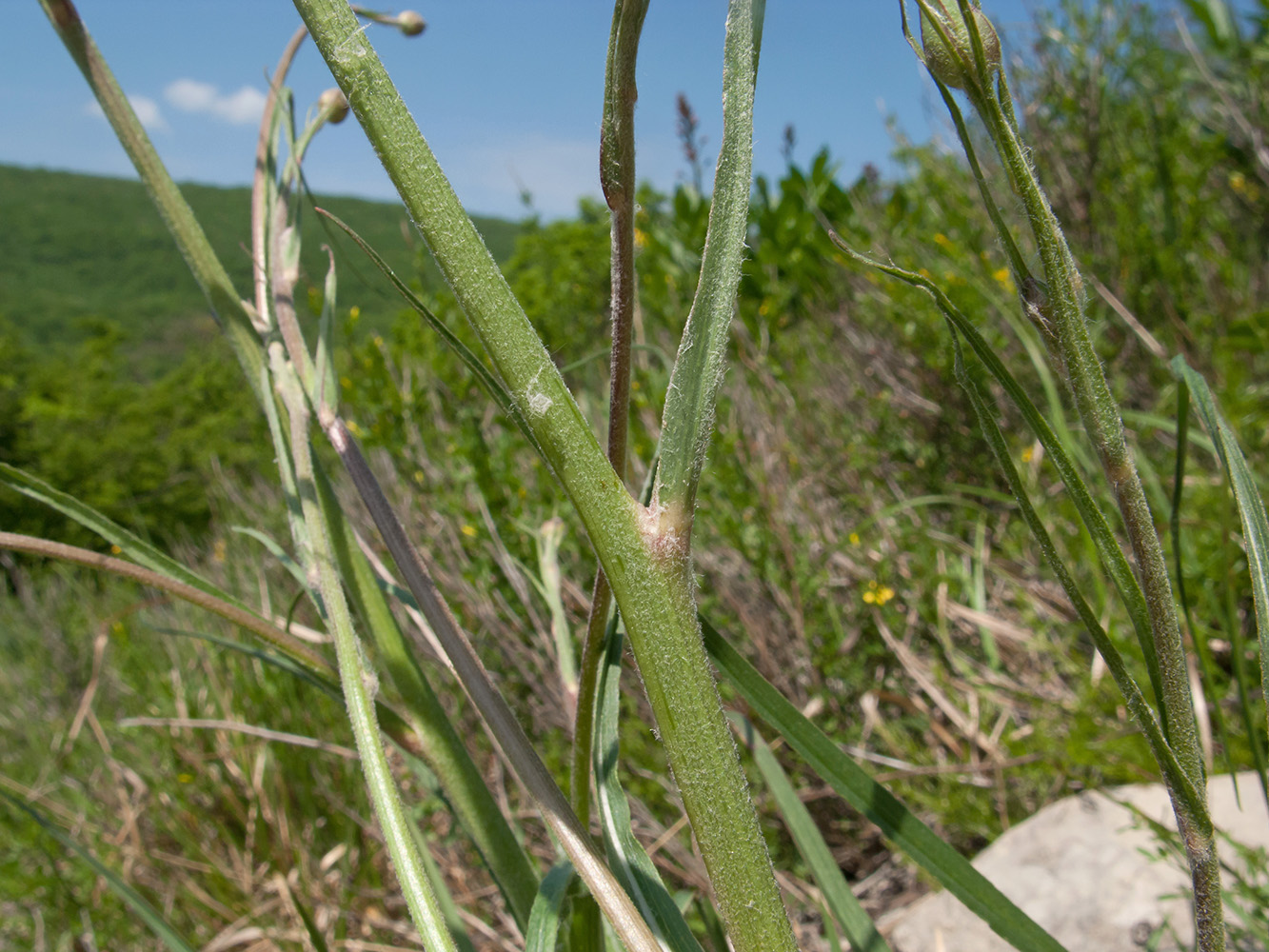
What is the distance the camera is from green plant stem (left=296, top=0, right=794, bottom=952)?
0.24 m

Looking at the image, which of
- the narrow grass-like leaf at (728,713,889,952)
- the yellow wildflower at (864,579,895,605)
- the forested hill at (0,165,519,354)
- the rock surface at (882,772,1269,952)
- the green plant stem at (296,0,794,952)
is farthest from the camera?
the forested hill at (0,165,519,354)

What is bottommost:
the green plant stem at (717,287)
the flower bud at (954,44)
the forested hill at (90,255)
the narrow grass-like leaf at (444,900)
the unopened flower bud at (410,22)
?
the narrow grass-like leaf at (444,900)

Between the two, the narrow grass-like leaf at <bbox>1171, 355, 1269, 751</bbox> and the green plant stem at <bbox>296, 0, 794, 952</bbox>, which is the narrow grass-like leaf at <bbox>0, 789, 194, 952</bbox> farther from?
the narrow grass-like leaf at <bbox>1171, 355, 1269, 751</bbox>

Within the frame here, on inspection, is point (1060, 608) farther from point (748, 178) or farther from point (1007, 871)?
point (748, 178)

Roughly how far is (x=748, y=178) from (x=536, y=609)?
4.95 ft

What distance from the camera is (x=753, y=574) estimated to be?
1.71 meters

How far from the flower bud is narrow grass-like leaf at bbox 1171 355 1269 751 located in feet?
0.49

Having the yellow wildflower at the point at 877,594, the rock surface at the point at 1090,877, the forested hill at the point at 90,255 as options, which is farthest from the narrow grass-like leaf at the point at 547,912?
the forested hill at the point at 90,255

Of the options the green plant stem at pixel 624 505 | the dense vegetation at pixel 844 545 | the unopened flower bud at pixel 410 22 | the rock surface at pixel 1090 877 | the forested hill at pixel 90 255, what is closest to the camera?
the green plant stem at pixel 624 505

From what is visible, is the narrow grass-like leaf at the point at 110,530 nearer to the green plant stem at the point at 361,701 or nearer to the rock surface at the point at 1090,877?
the green plant stem at the point at 361,701

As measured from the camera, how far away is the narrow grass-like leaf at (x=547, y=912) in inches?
10.8

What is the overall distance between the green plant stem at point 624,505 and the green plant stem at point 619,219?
0.07ft

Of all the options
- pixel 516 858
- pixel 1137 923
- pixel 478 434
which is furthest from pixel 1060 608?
pixel 516 858

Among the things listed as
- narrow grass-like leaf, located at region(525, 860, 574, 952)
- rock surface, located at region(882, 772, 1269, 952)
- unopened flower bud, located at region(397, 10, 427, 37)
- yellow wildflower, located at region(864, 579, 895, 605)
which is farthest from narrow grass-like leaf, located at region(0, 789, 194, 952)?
yellow wildflower, located at region(864, 579, 895, 605)
